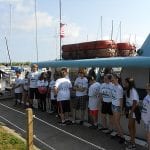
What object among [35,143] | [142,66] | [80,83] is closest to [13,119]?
[80,83]

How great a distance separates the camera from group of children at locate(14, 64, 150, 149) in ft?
32.3

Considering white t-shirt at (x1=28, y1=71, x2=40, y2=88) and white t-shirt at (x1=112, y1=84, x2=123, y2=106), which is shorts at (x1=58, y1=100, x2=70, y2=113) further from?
white t-shirt at (x1=28, y1=71, x2=40, y2=88)

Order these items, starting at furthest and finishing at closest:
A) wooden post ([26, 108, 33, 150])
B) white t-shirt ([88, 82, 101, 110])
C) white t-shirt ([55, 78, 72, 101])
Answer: white t-shirt ([55, 78, 72, 101]) < white t-shirt ([88, 82, 101, 110]) < wooden post ([26, 108, 33, 150])

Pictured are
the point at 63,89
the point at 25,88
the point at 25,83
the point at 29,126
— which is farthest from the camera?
the point at 25,83

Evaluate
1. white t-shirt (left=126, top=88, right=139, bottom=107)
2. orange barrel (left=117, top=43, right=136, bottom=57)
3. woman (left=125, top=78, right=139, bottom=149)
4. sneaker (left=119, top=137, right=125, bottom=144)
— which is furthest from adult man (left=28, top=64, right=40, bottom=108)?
woman (left=125, top=78, right=139, bottom=149)

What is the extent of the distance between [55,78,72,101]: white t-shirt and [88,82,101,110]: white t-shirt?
1.09m

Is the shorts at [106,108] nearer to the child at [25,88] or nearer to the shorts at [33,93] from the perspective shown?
the shorts at [33,93]

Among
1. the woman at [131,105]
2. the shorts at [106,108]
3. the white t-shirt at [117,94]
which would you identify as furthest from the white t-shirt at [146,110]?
the shorts at [106,108]

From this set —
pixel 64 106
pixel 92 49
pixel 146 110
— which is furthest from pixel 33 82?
pixel 146 110

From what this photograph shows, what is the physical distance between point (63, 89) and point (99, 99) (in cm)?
138

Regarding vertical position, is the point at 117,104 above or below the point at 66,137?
above

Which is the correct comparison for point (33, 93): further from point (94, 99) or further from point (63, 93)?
point (94, 99)

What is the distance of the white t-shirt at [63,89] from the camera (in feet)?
42.9

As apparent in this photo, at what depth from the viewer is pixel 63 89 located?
13.1 meters
